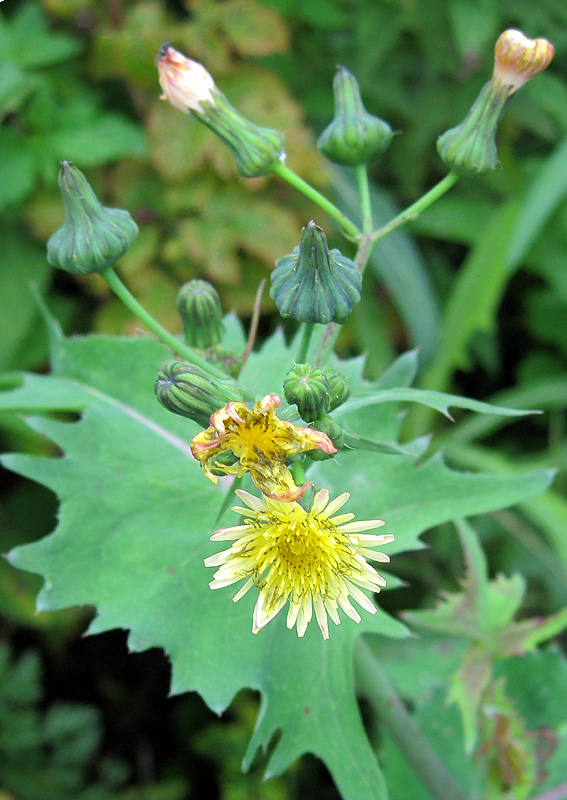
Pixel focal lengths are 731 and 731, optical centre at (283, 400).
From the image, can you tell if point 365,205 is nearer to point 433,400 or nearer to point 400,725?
point 433,400

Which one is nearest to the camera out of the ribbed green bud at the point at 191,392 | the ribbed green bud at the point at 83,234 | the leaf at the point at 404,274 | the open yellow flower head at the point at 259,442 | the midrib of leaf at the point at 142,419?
the open yellow flower head at the point at 259,442

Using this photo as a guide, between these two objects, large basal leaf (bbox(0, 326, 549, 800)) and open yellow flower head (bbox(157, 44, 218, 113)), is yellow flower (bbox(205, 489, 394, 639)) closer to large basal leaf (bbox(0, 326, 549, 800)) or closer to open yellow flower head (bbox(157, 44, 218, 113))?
large basal leaf (bbox(0, 326, 549, 800))

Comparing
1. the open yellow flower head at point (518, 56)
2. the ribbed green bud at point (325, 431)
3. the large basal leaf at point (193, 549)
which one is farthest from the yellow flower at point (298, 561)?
the open yellow flower head at point (518, 56)

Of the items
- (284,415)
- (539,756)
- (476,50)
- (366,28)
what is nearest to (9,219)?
(366,28)

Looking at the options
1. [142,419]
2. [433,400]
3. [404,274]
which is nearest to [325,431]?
[433,400]

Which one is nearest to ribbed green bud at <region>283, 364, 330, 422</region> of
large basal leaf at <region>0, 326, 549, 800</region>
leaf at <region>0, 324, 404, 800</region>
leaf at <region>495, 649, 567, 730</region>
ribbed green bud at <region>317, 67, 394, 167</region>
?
large basal leaf at <region>0, 326, 549, 800</region>

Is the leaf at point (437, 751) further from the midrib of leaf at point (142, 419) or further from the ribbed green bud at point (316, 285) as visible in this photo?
the ribbed green bud at point (316, 285)
